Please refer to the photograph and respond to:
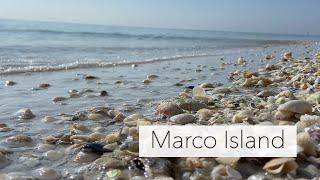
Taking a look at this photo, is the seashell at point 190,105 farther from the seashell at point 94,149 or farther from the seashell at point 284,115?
the seashell at point 94,149

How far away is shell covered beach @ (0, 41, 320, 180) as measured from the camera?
108 inches

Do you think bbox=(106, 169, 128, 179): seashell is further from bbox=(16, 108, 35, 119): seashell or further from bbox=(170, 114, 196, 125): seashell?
bbox=(16, 108, 35, 119): seashell

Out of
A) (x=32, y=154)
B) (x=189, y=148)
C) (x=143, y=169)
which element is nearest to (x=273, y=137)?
(x=189, y=148)

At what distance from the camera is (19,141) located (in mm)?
3480

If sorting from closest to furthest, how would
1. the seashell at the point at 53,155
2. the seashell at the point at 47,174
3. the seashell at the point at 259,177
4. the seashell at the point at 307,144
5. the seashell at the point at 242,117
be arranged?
1. the seashell at the point at 259,177
2. the seashell at the point at 47,174
3. the seashell at the point at 307,144
4. the seashell at the point at 53,155
5. the seashell at the point at 242,117

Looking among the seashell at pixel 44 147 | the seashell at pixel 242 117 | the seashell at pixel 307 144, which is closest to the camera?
the seashell at pixel 307 144

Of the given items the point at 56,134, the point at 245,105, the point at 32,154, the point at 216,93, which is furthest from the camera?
the point at 216,93

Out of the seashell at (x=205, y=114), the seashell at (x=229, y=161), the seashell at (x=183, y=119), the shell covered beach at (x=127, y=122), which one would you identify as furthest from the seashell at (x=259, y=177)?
the seashell at (x=205, y=114)

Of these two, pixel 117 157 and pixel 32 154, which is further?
pixel 32 154

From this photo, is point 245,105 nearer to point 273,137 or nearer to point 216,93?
point 216,93

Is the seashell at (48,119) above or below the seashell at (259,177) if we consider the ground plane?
below

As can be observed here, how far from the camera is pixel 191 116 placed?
3.99 meters

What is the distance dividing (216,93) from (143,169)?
130 inches

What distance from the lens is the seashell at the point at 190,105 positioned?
4633 millimetres
